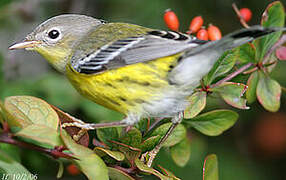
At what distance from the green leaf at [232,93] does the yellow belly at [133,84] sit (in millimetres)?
344

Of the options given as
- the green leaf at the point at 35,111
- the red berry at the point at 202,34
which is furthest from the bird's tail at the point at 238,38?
the green leaf at the point at 35,111

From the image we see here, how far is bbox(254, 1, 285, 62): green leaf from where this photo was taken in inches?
108

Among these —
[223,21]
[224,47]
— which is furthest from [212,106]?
[224,47]

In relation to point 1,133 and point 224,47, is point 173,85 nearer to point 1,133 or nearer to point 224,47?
point 224,47

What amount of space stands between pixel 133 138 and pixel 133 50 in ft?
1.90

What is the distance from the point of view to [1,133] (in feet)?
6.27

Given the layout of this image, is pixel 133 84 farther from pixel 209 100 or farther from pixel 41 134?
pixel 209 100

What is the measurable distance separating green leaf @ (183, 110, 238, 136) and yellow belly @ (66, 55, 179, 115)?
0.36 metres

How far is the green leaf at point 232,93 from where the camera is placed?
254 cm

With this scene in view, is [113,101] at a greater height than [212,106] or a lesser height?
greater

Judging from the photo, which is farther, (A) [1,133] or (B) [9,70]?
(B) [9,70]

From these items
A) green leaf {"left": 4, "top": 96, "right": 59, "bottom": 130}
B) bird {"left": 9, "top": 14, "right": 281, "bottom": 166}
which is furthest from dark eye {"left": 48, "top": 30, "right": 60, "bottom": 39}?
green leaf {"left": 4, "top": 96, "right": 59, "bottom": 130}

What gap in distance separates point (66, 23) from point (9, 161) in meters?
1.53

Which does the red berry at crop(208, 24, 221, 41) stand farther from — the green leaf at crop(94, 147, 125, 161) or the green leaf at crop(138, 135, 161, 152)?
the green leaf at crop(94, 147, 125, 161)
